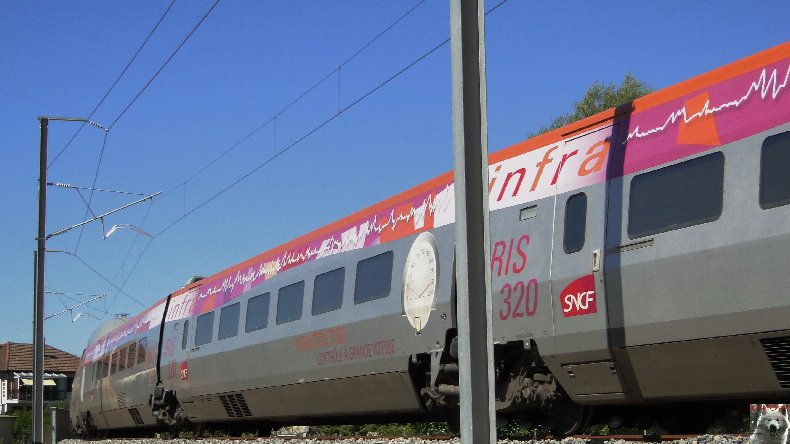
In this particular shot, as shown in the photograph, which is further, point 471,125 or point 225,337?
point 225,337

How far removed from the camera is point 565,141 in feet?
36.5

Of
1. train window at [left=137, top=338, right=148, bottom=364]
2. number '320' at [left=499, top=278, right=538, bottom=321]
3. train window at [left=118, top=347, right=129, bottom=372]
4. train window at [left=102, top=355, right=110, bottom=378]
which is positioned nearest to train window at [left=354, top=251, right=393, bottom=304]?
number '320' at [left=499, top=278, right=538, bottom=321]

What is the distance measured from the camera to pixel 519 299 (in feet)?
36.4

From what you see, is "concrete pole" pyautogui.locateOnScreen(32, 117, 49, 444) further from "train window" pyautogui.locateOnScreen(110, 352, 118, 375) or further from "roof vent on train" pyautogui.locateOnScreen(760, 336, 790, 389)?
"roof vent on train" pyautogui.locateOnScreen(760, 336, 790, 389)

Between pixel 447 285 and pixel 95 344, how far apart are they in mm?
24627

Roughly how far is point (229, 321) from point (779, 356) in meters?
13.0

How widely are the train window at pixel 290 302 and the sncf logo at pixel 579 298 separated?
693cm

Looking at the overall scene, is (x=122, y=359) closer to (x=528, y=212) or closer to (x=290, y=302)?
(x=290, y=302)

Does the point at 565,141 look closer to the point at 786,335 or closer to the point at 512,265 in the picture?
the point at 512,265

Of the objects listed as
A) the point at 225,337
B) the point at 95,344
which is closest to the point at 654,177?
the point at 225,337

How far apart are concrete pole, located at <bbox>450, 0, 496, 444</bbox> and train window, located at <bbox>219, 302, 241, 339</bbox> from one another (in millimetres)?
12787

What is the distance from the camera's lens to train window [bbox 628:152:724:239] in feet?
29.6

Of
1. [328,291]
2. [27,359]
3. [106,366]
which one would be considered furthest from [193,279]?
[27,359]

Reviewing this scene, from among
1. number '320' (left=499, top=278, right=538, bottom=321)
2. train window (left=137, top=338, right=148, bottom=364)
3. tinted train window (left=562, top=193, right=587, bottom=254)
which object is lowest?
train window (left=137, top=338, right=148, bottom=364)
